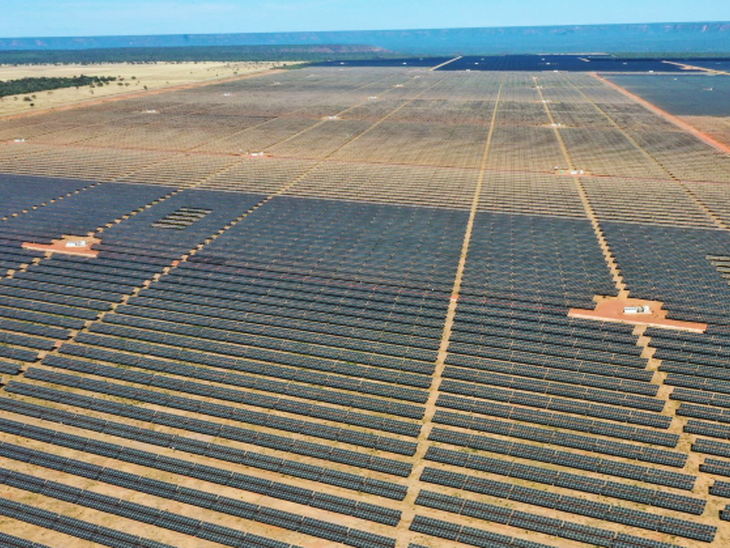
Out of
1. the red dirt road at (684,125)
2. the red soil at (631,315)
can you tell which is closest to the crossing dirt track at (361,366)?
the red soil at (631,315)

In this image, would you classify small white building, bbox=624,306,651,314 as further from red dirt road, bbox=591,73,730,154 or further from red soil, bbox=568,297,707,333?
red dirt road, bbox=591,73,730,154

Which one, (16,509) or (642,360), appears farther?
(642,360)

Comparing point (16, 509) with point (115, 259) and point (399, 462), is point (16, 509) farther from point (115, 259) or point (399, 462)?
point (115, 259)

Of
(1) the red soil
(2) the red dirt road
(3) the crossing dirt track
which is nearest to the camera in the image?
(3) the crossing dirt track

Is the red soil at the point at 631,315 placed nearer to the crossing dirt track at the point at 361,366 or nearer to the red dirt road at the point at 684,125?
the crossing dirt track at the point at 361,366

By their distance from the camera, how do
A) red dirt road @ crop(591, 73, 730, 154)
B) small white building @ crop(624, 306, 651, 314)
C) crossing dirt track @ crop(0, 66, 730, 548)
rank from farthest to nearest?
red dirt road @ crop(591, 73, 730, 154)
small white building @ crop(624, 306, 651, 314)
crossing dirt track @ crop(0, 66, 730, 548)

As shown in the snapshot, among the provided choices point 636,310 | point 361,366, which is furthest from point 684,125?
point 361,366

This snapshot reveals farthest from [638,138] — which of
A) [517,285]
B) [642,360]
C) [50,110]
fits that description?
[50,110]

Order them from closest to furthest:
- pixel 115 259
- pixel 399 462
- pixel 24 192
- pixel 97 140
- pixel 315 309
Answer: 1. pixel 399 462
2. pixel 315 309
3. pixel 115 259
4. pixel 24 192
5. pixel 97 140

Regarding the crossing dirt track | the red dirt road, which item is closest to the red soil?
the crossing dirt track
